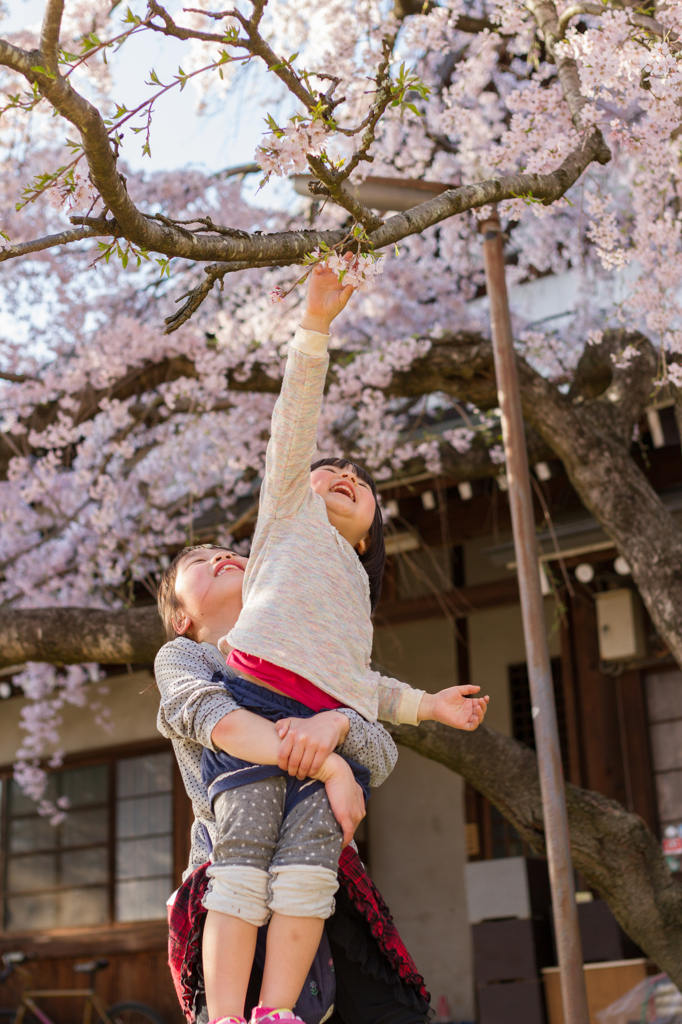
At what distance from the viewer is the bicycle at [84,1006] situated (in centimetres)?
726

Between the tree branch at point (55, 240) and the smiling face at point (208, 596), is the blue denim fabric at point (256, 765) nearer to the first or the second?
the smiling face at point (208, 596)

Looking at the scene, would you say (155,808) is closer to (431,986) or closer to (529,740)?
(431,986)

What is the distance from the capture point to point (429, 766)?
7.87 meters

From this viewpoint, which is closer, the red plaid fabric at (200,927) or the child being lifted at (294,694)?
the child being lifted at (294,694)

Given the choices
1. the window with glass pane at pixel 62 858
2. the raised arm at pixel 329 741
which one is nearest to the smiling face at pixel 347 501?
the raised arm at pixel 329 741

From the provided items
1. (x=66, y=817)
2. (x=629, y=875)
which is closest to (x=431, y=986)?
(x=66, y=817)

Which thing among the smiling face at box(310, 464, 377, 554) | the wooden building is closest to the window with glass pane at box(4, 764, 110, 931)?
the wooden building

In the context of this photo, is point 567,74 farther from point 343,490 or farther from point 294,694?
point 294,694

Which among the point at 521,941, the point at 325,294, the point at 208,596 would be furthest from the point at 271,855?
the point at 521,941

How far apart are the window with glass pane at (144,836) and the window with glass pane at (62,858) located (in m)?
0.16

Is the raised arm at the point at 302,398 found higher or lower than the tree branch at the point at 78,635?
lower

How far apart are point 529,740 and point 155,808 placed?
316 cm

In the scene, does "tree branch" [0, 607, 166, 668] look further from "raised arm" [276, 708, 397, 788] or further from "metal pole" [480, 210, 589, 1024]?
"raised arm" [276, 708, 397, 788]

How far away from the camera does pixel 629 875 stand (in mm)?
3695
